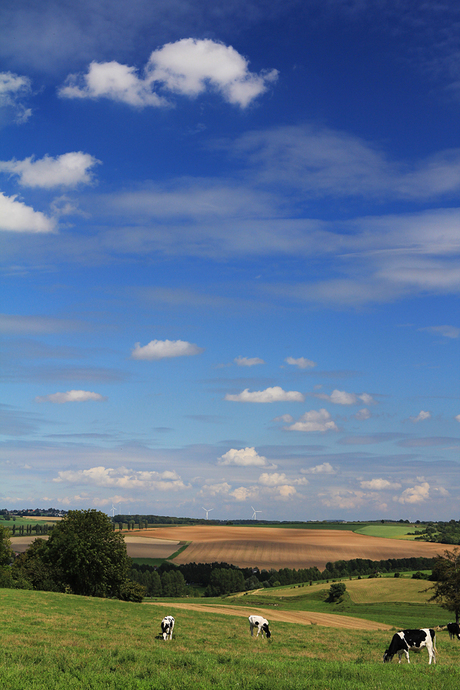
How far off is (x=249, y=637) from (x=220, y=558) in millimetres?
122495

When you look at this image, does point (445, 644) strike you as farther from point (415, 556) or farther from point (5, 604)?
point (415, 556)

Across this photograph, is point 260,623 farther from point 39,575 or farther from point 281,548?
point 281,548

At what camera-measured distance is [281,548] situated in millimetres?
159000

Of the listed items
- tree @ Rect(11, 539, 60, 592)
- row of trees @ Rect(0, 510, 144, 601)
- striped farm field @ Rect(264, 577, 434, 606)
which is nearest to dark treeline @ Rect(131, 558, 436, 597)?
striped farm field @ Rect(264, 577, 434, 606)

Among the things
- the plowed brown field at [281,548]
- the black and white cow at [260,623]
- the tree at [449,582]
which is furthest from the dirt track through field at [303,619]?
the plowed brown field at [281,548]

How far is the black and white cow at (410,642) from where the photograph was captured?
2444 centimetres

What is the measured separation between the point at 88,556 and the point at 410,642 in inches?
2169

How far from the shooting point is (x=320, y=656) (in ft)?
80.0

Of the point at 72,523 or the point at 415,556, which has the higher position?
the point at 72,523

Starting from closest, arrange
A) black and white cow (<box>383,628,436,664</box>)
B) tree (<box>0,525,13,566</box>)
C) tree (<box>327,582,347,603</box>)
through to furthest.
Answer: black and white cow (<box>383,628,436,664</box>)
tree (<box>0,525,13,566</box>)
tree (<box>327,582,347,603</box>)

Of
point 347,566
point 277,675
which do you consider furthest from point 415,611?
point 277,675

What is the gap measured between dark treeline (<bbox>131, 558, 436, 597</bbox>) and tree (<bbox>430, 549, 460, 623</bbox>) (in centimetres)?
8330

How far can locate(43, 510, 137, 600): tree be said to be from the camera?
2771 inches

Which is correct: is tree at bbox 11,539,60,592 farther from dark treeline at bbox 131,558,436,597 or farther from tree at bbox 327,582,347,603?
dark treeline at bbox 131,558,436,597
